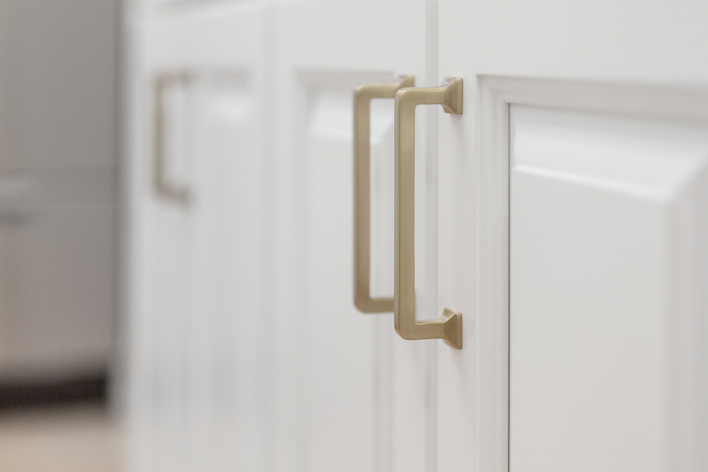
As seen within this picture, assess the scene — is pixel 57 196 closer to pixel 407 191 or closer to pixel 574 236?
pixel 407 191

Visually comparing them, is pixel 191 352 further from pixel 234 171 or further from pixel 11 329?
pixel 11 329

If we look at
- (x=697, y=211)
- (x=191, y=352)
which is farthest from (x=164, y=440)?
(x=697, y=211)

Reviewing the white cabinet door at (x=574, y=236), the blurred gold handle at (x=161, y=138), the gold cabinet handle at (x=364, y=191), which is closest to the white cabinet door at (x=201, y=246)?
the blurred gold handle at (x=161, y=138)

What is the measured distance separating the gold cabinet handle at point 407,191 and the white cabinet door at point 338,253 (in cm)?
4

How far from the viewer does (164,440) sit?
1.12 m

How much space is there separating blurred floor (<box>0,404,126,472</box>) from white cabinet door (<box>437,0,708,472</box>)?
1430 mm

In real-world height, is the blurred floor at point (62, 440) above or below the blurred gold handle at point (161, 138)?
below

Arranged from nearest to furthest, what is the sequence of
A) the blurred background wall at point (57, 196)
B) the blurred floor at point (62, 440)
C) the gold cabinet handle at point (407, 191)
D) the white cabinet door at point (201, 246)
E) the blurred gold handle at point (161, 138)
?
the gold cabinet handle at point (407, 191) < the white cabinet door at point (201, 246) < the blurred gold handle at point (161, 138) < the blurred floor at point (62, 440) < the blurred background wall at point (57, 196)

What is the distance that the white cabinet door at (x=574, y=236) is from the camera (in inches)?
10.7

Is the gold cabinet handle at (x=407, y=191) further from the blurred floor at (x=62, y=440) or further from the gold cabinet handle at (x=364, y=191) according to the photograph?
the blurred floor at (x=62, y=440)

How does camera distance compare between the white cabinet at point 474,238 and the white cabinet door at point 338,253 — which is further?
the white cabinet door at point 338,253

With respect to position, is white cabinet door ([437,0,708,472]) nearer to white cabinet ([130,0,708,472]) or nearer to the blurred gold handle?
white cabinet ([130,0,708,472])

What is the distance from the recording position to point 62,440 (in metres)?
1.77

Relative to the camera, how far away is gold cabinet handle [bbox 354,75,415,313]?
466 mm
